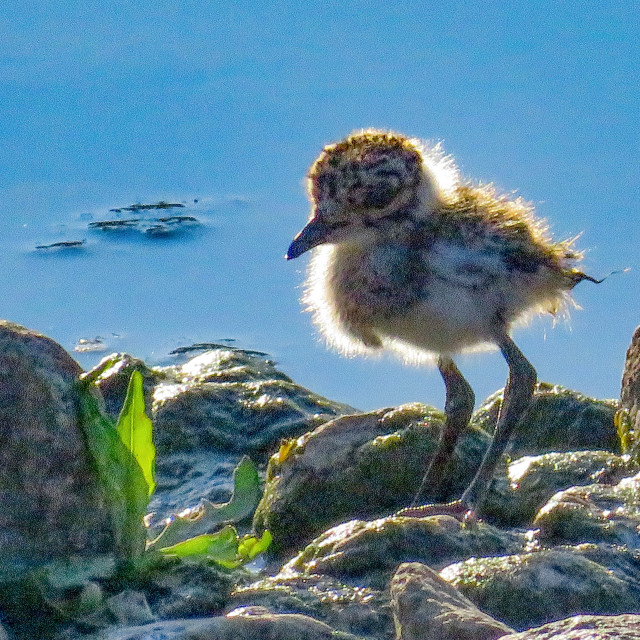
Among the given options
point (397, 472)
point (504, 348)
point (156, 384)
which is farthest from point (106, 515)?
point (156, 384)

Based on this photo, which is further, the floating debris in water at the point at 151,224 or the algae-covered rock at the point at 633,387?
the floating debris in water at the point at 151,224

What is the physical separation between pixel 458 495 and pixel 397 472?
248 millimetres

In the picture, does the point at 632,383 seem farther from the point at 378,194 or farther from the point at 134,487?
the point at 134,487

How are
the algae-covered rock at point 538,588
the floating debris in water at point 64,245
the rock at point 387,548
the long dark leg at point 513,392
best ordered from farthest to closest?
the floating debris in water at point 64,245 < the long dark leg at point 513,392 < the rock at point 387,548 < the algae-covered rock at point 538,588

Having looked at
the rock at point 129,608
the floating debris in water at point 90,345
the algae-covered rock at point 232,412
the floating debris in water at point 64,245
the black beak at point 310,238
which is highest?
the floating debris in water at point 64,245

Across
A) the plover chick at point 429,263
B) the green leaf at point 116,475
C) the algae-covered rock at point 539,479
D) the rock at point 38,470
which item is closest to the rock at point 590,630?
the green leaf at point 116,475

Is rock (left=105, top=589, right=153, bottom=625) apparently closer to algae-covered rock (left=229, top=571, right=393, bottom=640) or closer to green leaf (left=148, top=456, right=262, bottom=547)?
algae-covered rock (left=229, top=571, right=393, bottom=640)

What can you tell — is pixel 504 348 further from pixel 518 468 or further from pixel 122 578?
pixel 122 578

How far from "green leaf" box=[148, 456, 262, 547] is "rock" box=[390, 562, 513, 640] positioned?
64cm

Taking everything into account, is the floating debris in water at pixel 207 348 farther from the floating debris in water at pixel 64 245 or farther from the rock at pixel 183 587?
the rock at pixel 183 587

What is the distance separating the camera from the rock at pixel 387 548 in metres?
3.38

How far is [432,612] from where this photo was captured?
279cm

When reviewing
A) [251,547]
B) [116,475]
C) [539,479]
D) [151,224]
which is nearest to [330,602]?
[251,547]

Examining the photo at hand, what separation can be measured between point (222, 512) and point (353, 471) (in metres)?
0.83
